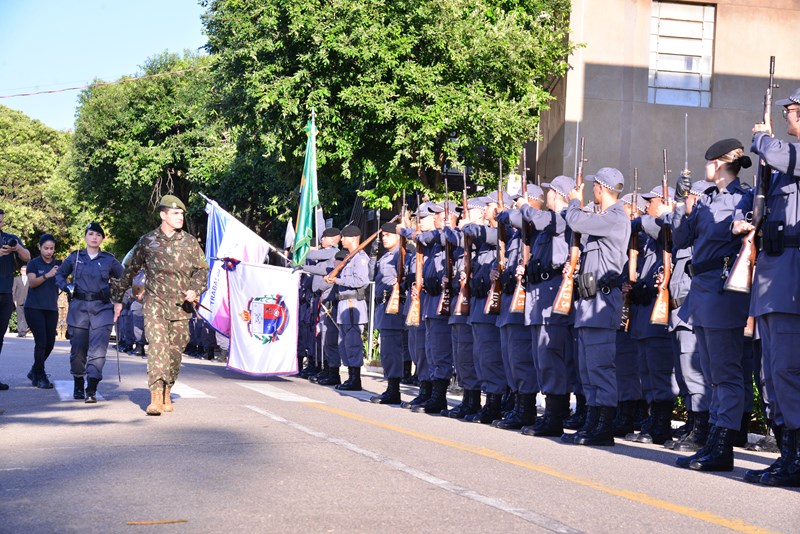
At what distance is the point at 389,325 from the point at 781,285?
7.12 m

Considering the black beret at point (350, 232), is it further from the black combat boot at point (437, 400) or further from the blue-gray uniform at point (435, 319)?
the black combat boot at point (437, 400)

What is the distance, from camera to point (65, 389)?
14023 millimetres

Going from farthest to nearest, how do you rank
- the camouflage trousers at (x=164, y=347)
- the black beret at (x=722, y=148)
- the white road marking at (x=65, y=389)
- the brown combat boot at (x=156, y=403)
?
the white road marking at (x=65, y=389)
the camouflage trousers at (x=164, y=347)
the brown combat boot at (x=156, y=403)
the black beret at (x=722, y=148)

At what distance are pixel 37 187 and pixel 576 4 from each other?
5070cm

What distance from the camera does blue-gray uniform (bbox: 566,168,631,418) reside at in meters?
9.61

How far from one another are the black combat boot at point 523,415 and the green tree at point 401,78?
1253 centimetres

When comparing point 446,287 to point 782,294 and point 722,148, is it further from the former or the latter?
point 782,294

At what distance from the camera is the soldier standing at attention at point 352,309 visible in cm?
1587

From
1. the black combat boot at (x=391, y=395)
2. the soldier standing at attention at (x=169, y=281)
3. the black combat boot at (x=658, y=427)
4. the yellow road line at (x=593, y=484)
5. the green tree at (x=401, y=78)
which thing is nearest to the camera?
the yellow road line at (x=593, y=484)

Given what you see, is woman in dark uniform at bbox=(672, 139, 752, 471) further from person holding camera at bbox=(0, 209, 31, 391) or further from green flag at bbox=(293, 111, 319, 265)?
green flag at bbox=(293, 111, 319, 265)

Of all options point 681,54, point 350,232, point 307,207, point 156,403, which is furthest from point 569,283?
point 681,54

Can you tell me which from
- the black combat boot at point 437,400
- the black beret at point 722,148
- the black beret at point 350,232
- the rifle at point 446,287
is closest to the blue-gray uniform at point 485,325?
the rifle at point 446,287

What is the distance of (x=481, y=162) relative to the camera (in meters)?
25.1

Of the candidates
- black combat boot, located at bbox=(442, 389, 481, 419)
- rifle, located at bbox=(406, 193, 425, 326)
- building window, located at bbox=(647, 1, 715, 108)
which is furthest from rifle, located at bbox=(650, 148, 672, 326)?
building window, located at bbox=(647, 1, 715, 108)
